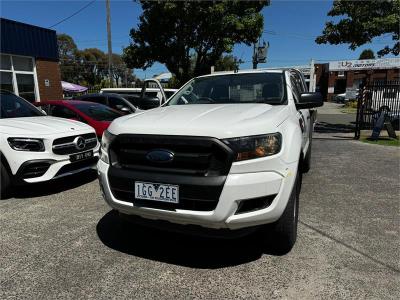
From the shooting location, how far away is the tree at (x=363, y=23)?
1208cm

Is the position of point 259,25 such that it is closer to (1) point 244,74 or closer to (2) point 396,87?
(2) point 396,87

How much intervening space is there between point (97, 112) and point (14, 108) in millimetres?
1775

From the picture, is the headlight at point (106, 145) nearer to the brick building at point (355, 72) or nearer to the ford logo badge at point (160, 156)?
the ford logo badge at point (160, 156)

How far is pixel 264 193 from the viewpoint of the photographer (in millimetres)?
2719

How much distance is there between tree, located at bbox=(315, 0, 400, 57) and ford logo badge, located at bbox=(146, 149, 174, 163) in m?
12.0

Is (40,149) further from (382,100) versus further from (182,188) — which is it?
(382,100)

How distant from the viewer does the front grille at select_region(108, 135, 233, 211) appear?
8.84ft

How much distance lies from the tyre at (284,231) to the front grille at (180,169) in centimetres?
66

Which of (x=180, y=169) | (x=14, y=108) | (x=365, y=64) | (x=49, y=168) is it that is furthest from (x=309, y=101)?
(x=365, y=64)

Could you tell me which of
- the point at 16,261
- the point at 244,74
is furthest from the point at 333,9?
the point at 16,261

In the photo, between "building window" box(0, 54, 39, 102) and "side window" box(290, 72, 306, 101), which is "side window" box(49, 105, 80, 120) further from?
"building window" box(0, 54, 39, 102)

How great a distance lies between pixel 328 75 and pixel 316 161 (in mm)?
47220

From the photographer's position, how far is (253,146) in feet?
9.01

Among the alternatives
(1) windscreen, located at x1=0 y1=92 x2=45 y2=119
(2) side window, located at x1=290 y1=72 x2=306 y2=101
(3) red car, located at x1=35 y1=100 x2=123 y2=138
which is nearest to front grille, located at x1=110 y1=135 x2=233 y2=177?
(2) side window, located at x1=290 y1=72 x2=306 y2=101
